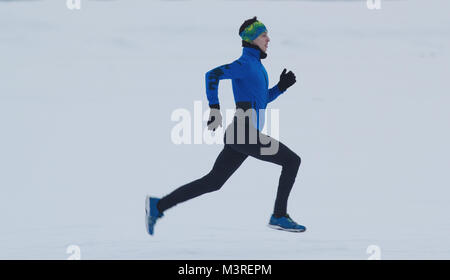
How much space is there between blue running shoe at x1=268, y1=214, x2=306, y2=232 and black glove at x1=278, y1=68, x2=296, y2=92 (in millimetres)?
1244

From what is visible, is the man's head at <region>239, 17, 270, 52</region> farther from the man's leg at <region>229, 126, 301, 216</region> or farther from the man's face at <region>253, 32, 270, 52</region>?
the man's leg at <region>229, 126, 301, 216</region>

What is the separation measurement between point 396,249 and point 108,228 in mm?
3038

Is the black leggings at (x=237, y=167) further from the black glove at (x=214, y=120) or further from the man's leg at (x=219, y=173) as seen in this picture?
the black glove at (x=214, y=120)

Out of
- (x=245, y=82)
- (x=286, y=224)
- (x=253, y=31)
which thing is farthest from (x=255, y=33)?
(x=286, y=224)

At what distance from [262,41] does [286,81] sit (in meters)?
0.50

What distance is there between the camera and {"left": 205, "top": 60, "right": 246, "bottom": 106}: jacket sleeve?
720 cm

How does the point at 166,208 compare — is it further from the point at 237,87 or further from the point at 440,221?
the point at 440,221

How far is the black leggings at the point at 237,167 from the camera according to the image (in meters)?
7.23

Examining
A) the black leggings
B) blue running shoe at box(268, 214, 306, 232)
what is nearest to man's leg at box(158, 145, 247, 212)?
the black leggings

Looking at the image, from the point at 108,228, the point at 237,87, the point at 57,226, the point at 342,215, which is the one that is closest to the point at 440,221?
the point at 342,215

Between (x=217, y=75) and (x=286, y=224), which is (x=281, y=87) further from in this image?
(x=286, y=224)

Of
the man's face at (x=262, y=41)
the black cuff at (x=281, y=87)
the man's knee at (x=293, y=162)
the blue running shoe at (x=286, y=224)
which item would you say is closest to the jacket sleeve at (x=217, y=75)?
the man's face at (x=262, y=41)

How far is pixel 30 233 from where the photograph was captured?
833cm

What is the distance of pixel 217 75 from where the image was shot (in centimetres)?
721
